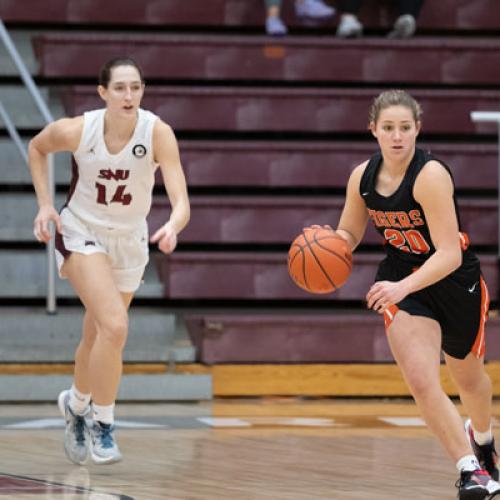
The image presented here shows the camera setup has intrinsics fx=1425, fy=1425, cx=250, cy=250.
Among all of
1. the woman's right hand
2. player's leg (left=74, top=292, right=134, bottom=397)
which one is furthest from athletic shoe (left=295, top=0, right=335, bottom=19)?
the woman's right hand

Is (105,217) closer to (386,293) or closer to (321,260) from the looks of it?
(321,260)

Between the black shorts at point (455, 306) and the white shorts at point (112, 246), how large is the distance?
1.23 m

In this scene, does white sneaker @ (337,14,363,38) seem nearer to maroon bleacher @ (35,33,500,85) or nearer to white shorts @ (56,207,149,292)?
maroon bleacher @ (35,33,500,85)

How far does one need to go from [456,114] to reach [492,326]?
1.92 m

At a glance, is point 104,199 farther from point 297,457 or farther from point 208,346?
point 208,346

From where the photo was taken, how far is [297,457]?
18.2ft

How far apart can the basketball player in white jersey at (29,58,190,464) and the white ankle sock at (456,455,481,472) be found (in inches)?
54.9

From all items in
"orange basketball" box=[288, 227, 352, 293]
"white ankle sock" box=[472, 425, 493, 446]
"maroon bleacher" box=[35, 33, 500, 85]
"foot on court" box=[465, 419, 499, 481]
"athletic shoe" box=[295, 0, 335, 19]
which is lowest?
"foot on court" box=[465, 419, 499, 481]

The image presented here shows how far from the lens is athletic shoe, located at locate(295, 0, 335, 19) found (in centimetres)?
934

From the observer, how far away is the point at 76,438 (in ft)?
17.7

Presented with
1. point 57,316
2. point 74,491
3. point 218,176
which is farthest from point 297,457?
point 218,176

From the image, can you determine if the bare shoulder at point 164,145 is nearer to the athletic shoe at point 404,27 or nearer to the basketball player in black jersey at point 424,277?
the basketball player in black jersey at point 424,277

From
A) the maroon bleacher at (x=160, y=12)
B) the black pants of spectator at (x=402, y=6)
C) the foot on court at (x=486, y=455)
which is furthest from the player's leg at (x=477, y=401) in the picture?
the maroon bleacher at (x=160, y=12)

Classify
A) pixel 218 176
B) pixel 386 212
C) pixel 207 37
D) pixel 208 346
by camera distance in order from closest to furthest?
1. pixel 386 212
2. pixel 208 346
3. pixel 218 176
4. pixel 207 37
